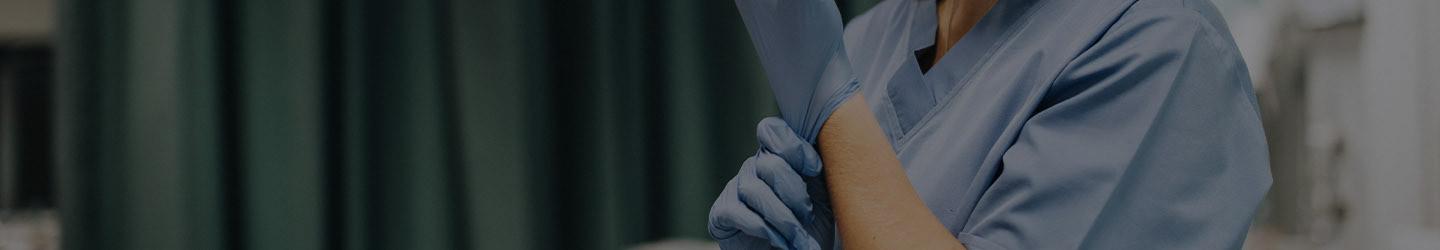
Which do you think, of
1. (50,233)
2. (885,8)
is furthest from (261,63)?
(885,8)

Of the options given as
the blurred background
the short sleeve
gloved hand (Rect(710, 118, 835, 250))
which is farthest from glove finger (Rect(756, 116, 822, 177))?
the blurred background

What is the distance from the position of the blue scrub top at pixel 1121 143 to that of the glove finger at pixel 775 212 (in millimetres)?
97

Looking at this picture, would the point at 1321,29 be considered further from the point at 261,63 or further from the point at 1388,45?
the point at 261,63

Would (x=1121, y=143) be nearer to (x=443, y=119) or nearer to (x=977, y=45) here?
(x=977, y=45)

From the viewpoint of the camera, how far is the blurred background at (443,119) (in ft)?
4.14

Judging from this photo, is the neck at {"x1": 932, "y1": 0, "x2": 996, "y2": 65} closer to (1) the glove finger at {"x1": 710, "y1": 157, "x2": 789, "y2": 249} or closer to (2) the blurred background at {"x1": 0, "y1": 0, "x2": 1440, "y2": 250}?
(1) the glove finger at {"x1": 710, "y1": 157, "x2": 789, "y2": 249}

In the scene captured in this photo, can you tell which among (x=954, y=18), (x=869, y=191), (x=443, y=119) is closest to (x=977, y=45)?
(x=954, y=18)

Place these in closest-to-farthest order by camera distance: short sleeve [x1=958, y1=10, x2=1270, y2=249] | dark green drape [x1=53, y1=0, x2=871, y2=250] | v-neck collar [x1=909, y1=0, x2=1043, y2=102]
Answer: short sleeve [x1=958, y1=10, x2=1270, y2=249] → v-neck collar [x1=909, y1=0, x2=1043, y2=102] → dark green drape [x1=53, y1=0, x2=871, y2=250]

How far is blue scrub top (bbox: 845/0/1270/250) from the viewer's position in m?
0.57

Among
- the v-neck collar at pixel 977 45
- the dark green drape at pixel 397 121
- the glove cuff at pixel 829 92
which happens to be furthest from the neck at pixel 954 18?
the dark green drape at pixel 397 121

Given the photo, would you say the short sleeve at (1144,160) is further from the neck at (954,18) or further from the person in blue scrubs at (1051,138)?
the neck at (954,18)

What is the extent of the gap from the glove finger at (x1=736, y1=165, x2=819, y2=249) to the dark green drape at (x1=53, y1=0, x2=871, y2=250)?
819mm

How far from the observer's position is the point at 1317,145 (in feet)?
5.28

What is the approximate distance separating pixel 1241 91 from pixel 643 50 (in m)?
0.97
